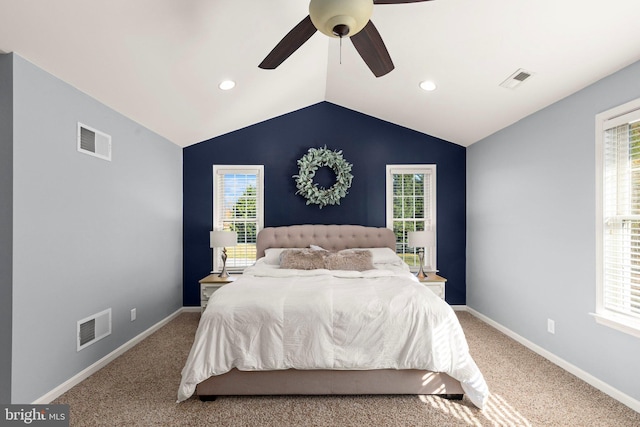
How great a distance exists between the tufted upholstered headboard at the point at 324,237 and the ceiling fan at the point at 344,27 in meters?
2.80

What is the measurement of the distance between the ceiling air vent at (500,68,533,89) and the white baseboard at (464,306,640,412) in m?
2.59

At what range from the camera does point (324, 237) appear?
15.9 ft

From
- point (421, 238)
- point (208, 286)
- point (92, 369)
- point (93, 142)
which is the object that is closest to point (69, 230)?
point (93, 142)

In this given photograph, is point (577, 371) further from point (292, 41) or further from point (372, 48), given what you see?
point (292, 41)

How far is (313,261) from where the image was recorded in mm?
4016

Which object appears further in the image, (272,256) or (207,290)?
(272,256)

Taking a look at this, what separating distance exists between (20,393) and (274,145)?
380cm

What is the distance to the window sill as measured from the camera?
240 cm

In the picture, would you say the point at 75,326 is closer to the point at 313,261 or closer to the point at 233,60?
the point at 313,261

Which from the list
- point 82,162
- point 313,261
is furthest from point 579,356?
point 82,162

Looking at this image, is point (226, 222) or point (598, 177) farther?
point (226, 222)

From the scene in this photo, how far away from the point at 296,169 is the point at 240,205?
1002mm

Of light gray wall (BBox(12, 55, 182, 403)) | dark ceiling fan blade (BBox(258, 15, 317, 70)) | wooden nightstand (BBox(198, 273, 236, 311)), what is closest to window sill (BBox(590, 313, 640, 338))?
dark ceiling fan blade (BBox(258, 15, 317, 70))

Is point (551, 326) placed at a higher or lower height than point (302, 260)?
lower
